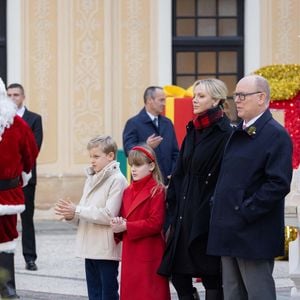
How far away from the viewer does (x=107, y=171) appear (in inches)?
300

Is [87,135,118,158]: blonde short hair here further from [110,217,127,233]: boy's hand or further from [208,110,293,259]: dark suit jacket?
[208,110,293,259]: dark suit jacket

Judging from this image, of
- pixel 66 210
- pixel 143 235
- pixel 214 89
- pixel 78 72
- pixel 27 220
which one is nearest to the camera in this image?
pixel 214 89

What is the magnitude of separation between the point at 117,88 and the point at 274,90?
14.4 ft

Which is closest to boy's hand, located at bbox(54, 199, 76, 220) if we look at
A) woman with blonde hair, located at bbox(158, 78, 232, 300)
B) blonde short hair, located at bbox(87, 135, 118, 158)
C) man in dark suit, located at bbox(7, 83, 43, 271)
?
blonde short hair, located at bbox(87, 135, 118, 158)

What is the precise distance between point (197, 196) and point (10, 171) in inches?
72.9

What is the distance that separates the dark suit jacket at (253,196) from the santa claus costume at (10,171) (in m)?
2.25

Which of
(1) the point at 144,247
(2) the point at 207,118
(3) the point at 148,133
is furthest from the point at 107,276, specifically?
(3) the point at 148,133

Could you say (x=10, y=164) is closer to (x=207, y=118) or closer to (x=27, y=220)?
(x=207, y=118)

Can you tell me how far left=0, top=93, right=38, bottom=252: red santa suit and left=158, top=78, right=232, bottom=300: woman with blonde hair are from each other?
5.31 ft

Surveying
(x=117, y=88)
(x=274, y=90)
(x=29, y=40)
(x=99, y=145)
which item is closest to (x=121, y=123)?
(x=117, y=88)

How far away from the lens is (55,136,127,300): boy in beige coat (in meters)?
7.50

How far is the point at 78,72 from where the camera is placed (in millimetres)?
14773

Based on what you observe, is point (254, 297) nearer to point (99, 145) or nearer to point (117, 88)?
point (99, 145)

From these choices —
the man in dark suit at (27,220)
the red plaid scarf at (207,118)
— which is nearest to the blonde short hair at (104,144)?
the red plaid scarf at (207,118)
